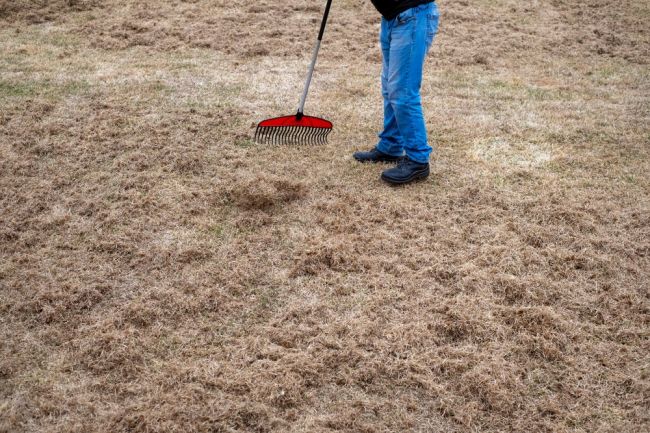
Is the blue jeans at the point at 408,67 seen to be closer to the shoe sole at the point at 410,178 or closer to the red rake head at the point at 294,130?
the shoe sole at the point at 410,178

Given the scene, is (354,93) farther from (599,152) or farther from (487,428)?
(487,428)

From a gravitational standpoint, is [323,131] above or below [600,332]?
above

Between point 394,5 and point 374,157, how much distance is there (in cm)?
119

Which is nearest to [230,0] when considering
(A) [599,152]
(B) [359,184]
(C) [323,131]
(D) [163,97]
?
(D) [163,97]

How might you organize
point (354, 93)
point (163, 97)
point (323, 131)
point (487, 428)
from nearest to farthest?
point (487, 428) < point (323, 131) < point (163, 97) < point (354, 93)

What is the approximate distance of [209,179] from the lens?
3979mm

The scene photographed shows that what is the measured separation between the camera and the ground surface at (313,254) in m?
2.37

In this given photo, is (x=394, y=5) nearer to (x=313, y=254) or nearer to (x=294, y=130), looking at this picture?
(x=294, y=130)

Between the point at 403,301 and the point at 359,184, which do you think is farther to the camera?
the point at 359,184

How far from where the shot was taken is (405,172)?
13.0 ft

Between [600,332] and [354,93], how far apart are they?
3.54 metres

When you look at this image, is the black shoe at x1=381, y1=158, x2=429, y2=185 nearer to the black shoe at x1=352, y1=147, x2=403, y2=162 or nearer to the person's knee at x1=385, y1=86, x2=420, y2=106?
the black shoe at x1=352, y1=147, x2=403, y2=162

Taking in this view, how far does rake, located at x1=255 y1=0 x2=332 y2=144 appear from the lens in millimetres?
4074

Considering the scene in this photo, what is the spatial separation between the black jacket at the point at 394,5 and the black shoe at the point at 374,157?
41.8 inches
